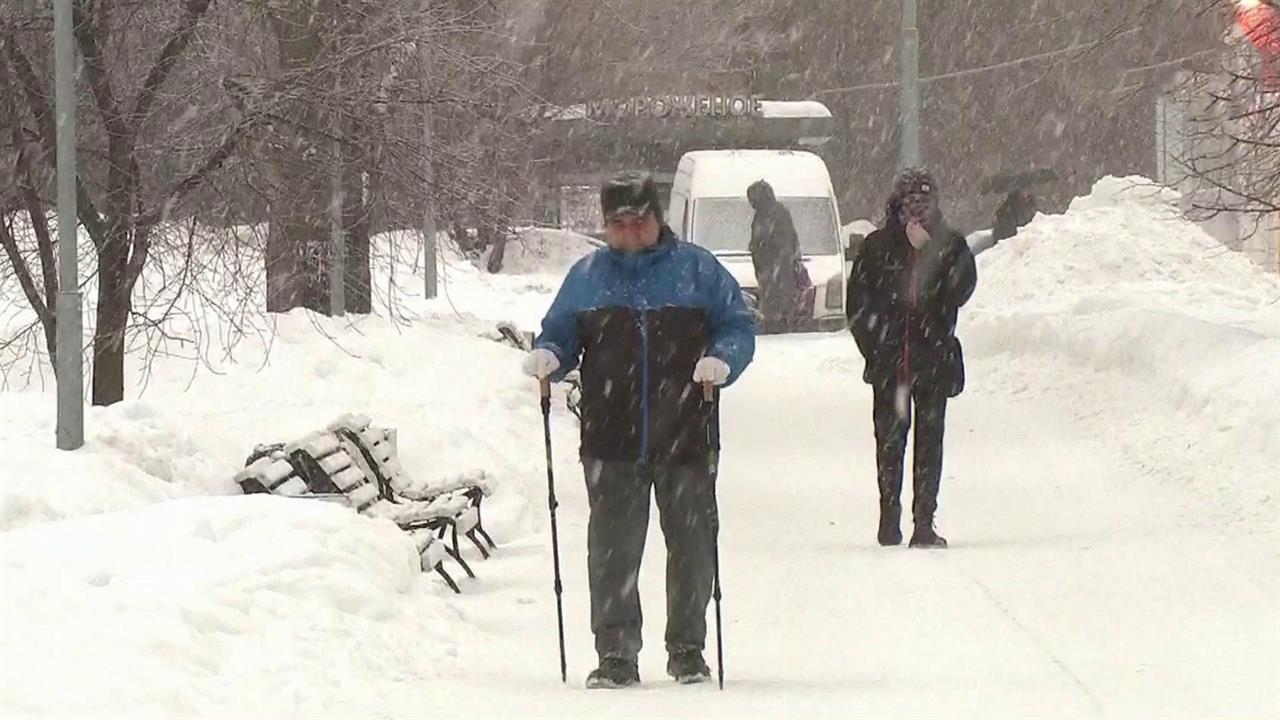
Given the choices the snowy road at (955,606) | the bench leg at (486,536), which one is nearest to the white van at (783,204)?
the snowy road at (955,606)

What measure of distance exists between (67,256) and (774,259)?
17.4 metres

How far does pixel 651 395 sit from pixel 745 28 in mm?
51768

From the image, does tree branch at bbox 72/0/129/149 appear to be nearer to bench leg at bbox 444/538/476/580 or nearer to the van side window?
bench leg at bbox 444/538/476/580

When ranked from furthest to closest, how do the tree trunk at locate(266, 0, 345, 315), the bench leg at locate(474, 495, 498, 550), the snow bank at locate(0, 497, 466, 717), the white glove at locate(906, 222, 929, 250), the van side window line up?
1. the van side window
2. the tree trunk at locate(266, 0, 345, 315)
3. the bench leg at locate(474, 495, 498, 550)
4. the white glove at locate(906, 222, 929, 250)
5. the snow bank at locate(0, 497, 466, 717)

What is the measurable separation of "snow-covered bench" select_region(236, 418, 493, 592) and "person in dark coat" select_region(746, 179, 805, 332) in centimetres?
1592

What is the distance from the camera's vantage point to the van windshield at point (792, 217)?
3089cm

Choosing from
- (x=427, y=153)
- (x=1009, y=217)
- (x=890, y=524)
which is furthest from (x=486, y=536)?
(x=1009, y=217)

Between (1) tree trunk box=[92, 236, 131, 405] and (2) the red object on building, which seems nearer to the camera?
(1) tree trunk box=[92, 236, 131, 405]

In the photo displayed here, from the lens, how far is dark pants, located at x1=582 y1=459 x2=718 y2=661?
303 inches

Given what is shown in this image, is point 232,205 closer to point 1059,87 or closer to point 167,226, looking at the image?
point 167,226

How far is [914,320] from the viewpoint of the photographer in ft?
36.2

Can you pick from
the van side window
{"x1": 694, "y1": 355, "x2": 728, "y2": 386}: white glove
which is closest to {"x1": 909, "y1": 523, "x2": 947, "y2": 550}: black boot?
{"x1": 694, "y1": 355, "x2": 728, "y2": 386}: white glove

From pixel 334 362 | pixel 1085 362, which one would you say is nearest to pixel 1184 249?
pixel 1085 362

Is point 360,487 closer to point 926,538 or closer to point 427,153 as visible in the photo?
point 926,538
